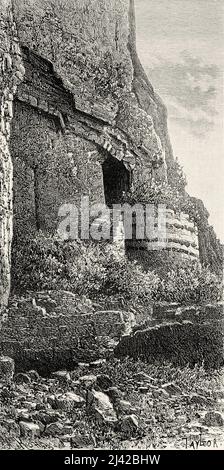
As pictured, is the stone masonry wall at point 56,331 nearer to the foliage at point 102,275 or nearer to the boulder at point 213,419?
the foliage at point 102,275

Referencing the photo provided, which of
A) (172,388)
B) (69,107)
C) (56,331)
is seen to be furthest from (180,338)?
(69,107)

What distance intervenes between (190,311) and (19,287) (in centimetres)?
126

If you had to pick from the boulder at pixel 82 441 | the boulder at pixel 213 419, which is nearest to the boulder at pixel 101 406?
the boulder at pixel 82 441

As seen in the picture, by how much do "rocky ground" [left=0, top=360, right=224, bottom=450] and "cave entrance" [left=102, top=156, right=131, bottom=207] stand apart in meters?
1.28

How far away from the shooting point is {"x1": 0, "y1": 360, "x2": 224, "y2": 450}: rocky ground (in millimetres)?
4992

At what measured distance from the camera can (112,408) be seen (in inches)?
200

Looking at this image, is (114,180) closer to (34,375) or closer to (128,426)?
(34,375)

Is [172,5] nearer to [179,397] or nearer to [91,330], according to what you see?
[91,330]

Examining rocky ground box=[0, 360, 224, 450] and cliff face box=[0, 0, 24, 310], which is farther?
cliff face box=[0, 0, 24, 310]

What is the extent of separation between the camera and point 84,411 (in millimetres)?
5051

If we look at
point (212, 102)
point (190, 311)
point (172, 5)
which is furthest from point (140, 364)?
point (172, 5)

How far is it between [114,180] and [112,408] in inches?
69.2

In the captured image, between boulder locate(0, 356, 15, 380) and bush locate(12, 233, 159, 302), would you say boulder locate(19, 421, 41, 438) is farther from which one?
bush locate(12, 233, 159, 302)
